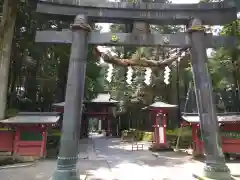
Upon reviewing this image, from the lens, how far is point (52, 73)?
74.1 feet

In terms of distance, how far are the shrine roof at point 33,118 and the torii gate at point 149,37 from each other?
7089mm

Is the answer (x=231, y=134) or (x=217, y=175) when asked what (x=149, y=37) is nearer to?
(x=217, y=175)

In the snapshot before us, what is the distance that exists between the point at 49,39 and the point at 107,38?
5.71 feet

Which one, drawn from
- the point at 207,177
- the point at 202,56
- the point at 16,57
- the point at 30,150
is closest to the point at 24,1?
the point at 16,57

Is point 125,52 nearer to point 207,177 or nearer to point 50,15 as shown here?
point 50,15

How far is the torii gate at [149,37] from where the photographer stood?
594 centimetres

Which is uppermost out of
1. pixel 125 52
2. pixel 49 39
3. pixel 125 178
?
pixel 125 52

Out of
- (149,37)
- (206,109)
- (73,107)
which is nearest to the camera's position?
(73,107)

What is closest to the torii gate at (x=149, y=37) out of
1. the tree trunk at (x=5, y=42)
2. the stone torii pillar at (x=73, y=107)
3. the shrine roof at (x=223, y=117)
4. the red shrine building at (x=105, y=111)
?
the stone torii pillar at (x=73, y=107)

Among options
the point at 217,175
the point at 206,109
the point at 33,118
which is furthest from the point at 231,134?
the point at 33,118

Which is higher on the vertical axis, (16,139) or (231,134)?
(231,134)

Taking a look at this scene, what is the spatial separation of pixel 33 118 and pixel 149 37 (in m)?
9.26

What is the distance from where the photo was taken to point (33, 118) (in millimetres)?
12812

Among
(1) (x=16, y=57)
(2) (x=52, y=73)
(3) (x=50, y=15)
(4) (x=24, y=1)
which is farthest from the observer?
(2) (x=52, y=73)
